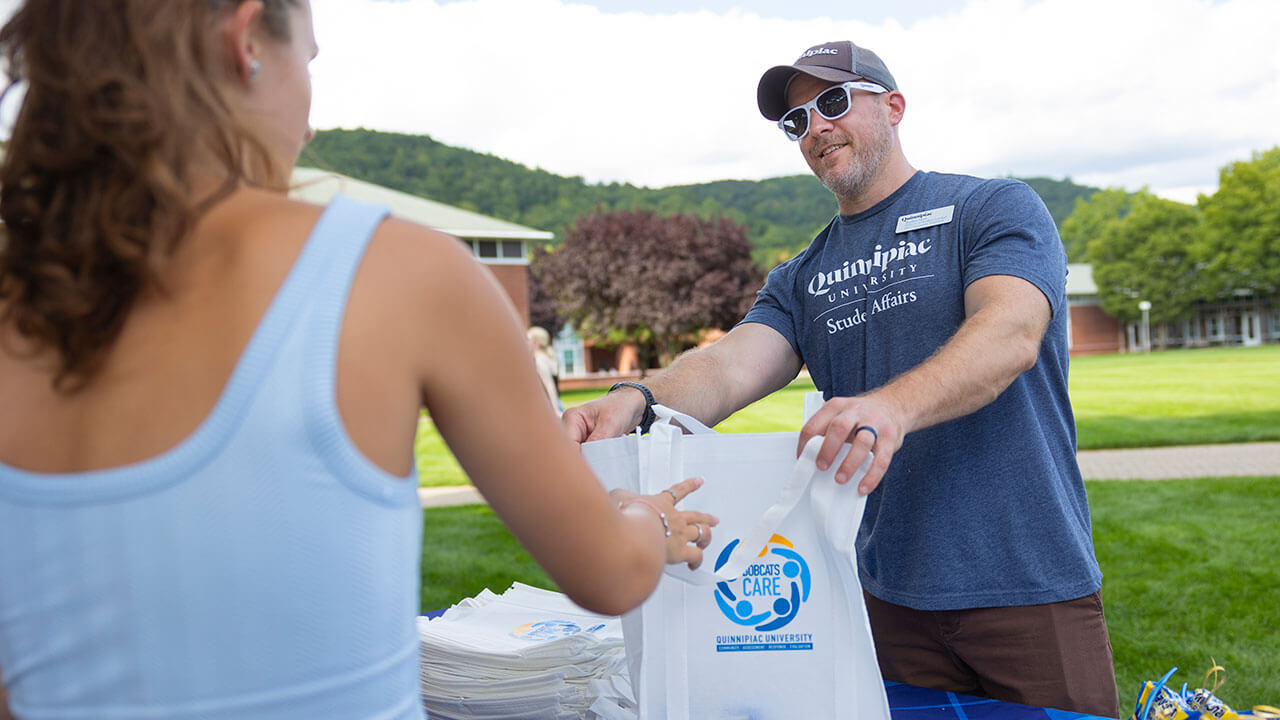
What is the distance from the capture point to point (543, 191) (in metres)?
71.6

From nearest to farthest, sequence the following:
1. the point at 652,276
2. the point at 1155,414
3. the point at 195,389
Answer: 1. the point at 195,389
2. the point at 1155,414
3. the point at 652,276

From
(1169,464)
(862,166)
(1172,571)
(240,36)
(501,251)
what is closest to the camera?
(240,36)

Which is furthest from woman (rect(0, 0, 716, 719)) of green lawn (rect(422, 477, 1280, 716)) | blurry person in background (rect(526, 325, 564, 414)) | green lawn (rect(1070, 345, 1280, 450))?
green lawn (rect(1070, 345, 1280, 450))

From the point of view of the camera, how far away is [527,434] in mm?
971

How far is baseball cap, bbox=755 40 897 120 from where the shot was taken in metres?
2.66

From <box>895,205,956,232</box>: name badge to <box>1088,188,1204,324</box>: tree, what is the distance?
6509 centimetres

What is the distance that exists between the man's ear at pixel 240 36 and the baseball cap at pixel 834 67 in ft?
6.31

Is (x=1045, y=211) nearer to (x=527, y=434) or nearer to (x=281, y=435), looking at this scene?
(x=527, y=434)

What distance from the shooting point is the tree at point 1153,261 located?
198 ft

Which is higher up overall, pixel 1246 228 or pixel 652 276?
pixel 1246 228

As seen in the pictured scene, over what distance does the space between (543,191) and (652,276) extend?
117 feet

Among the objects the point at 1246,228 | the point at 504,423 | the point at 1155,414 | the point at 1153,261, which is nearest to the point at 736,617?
the point at 504,423

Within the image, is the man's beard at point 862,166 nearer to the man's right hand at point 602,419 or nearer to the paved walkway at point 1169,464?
the man's right hand at point 602,419

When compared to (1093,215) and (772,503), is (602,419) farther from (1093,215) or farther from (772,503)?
(1093,215)
